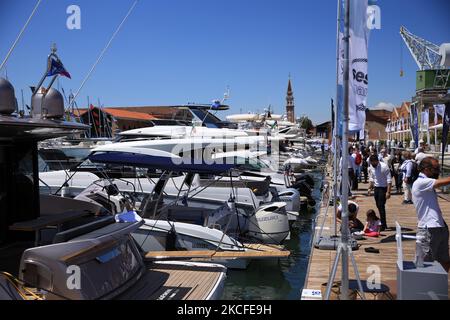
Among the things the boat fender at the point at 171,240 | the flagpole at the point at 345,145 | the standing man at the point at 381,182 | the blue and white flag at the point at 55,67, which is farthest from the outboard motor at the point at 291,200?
the blue and white flag at the point at 55,67

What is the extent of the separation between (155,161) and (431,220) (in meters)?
4.88

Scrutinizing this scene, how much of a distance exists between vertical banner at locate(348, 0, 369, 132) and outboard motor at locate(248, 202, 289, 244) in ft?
16.6

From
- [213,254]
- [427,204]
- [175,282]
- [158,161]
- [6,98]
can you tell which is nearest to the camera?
[6,98]

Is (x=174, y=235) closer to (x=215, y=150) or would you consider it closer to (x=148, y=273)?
(x=215, y=150)

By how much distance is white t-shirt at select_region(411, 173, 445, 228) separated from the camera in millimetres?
5570

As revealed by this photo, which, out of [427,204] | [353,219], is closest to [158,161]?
[427,204]

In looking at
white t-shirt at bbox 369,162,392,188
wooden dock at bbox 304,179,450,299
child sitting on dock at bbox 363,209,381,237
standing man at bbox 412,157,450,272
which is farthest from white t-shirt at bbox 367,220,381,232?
standing man at bbox 412,157,450,272

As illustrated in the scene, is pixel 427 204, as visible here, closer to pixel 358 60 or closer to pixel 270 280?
pixel 358 60

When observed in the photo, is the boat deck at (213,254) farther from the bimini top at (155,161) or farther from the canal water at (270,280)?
the bimini top at (155,161)

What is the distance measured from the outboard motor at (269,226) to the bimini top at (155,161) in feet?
10.3

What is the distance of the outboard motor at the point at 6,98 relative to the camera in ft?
14.8

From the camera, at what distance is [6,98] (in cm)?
454
